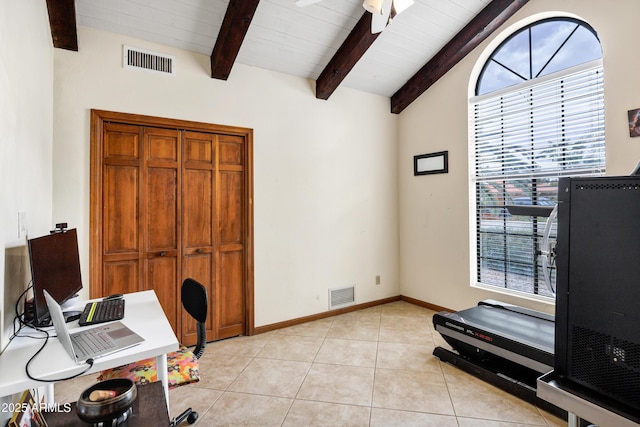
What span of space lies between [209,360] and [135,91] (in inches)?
94.4

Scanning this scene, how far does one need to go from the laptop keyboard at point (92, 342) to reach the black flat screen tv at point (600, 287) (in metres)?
1.66

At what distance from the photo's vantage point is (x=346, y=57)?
337 cm

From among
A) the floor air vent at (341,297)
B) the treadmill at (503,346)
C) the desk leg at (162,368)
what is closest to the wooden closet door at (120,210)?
the desk leg at (162,368)

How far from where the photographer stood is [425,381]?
2553 mm

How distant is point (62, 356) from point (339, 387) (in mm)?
1787

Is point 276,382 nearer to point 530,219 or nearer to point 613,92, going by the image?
point 530,219

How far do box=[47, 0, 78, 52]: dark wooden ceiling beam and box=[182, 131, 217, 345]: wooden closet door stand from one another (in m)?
1.03

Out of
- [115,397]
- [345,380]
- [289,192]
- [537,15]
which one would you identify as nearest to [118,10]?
[289,192]

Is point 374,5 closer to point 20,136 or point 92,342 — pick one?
point 20,136

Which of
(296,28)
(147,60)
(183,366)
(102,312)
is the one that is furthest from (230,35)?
(183,366)

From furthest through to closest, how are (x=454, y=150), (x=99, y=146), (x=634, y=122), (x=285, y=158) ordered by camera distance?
(x=454, y=150) < (x=285, y=158) < (x=99, y=146) < (x=634, y=122)

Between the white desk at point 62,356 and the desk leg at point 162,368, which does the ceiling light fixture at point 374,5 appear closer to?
the white desk at point 62,356

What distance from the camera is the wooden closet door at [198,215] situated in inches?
124

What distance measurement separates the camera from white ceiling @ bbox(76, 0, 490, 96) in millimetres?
2686
